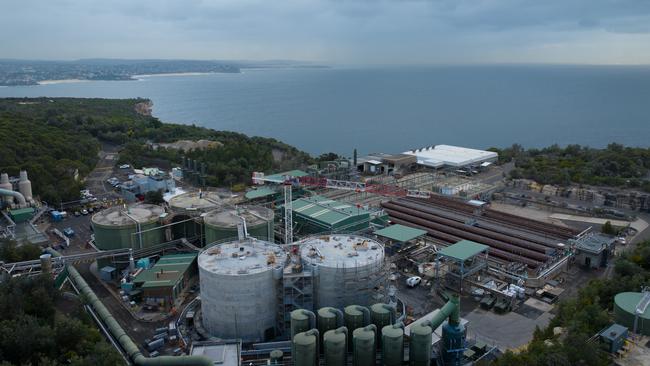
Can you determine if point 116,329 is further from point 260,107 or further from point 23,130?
point 260,107

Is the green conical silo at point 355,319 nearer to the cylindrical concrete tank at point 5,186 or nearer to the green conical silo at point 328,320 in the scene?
the green conical silo at point 328,320

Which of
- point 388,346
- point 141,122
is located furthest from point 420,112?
point 388,346

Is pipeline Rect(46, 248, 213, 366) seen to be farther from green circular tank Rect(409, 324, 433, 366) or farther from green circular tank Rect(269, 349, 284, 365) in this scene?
green circular tank Rect(409, 324, 433, 366)

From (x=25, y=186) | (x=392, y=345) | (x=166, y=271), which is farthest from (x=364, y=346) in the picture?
(x=25, y=186)

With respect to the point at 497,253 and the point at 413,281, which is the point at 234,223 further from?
the point at 497,253

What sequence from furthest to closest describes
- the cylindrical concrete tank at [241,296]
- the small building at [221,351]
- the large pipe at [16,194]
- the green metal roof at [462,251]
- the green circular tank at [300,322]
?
the large pipe at [16,194], the green metal roof at [462,251], the cylindrical concrete tank at [241,296], the green circular tank at [300,322], the small building at [221,351]

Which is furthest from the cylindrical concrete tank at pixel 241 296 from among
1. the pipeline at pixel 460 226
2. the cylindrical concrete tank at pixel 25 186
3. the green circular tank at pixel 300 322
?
the cylindrical concrete tank at pixel 25 186
